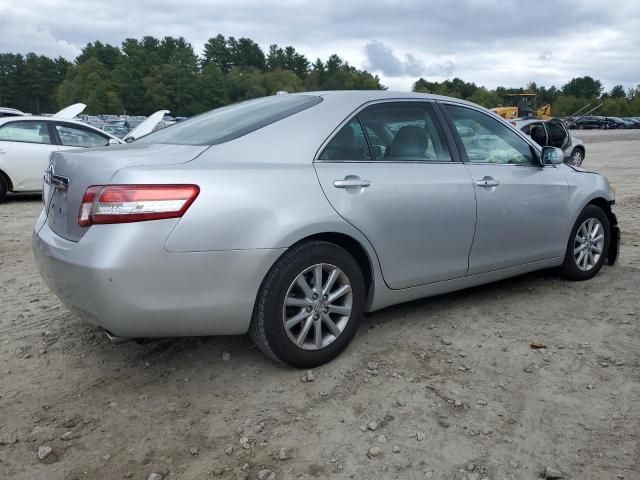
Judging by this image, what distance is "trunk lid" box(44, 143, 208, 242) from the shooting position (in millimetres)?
2797

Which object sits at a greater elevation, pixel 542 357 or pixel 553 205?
pixel 553 205

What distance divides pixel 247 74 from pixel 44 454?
127125 millimetres

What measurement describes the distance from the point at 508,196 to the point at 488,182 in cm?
23

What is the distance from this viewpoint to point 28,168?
9469 millimetres

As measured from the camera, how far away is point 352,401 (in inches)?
116

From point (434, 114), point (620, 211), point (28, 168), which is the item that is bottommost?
point (620, 211)

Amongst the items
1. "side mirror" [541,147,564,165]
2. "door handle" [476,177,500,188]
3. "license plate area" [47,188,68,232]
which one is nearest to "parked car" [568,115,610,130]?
"side mirror" [541,147,564,165]

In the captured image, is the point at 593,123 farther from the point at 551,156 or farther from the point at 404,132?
the point at 404,132

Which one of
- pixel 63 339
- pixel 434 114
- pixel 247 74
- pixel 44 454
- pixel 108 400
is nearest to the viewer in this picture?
A: pixel 44 454

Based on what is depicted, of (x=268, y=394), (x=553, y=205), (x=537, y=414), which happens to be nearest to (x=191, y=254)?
(x=268, y=394)

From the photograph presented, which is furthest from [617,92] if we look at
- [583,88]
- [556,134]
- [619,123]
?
[556,134]

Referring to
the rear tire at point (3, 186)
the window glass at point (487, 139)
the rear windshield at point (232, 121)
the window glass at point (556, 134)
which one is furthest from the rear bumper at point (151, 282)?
the window glass at point (556, 134)

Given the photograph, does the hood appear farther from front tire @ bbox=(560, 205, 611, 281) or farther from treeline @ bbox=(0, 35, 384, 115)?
treeline @ bbox=(0, 35, 384, 115)

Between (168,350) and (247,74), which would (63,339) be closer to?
(168,350)
